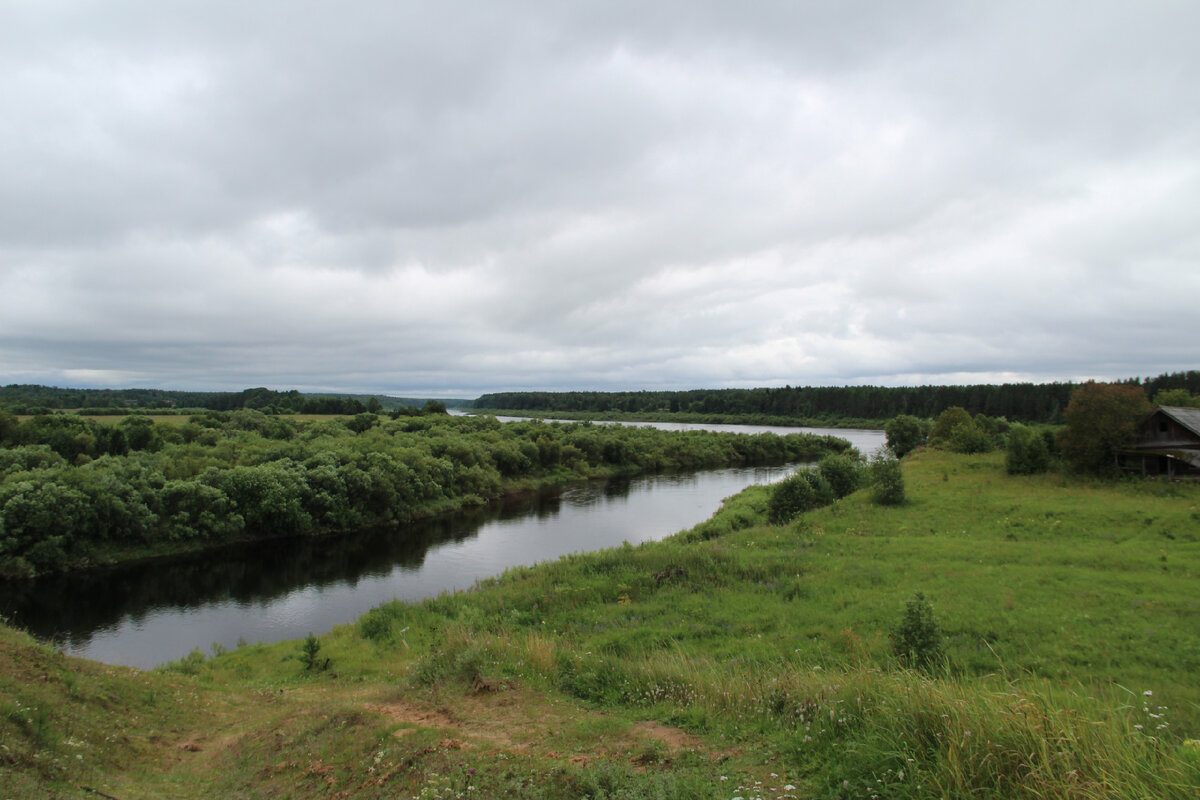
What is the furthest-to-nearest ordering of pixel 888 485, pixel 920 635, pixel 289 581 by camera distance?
pixel 888 485
pixel 289 581
pixel 920 635

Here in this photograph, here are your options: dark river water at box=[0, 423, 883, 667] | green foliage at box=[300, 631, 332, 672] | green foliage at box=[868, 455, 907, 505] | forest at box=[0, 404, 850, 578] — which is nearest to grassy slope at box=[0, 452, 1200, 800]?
green foliage at box=[300, 631, 332, 672]

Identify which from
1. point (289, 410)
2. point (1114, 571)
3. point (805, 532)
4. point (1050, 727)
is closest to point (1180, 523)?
point (1114, 571)

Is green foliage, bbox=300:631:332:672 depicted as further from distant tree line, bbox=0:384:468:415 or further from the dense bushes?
distant tree line, bbox=0:384:468:415

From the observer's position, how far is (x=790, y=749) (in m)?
5.52

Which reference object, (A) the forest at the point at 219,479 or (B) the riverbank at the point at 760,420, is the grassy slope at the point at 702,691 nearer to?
(A) the forest at the point at 219,479

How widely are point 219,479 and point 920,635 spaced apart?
3759 centimetres

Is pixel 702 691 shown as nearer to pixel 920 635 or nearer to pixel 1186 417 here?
pixel 920 635

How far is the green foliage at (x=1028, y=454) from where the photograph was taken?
3262 cm

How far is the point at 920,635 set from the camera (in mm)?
9953

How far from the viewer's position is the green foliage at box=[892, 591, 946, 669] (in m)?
9.88

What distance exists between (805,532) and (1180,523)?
40.7 feet

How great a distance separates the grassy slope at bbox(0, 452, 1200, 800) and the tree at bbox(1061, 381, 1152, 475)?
10.6 m

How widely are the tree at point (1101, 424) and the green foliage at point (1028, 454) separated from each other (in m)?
1.07

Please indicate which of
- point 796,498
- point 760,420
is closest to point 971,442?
point 796,498
